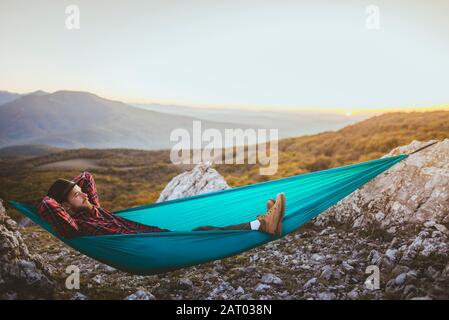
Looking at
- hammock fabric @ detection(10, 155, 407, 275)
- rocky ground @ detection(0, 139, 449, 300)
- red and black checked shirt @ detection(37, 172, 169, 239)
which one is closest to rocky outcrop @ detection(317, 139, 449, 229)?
rocky ground @ detection(0, 139, 449, 300)

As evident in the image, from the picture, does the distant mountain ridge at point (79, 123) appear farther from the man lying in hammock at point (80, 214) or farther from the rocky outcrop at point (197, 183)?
the man lying in hammock at point (80, 214)

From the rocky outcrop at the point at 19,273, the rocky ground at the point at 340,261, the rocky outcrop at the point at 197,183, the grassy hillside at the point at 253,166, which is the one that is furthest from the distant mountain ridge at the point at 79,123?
the rocky outcrop at the point at 19,273

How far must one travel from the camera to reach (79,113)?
17.0 meters

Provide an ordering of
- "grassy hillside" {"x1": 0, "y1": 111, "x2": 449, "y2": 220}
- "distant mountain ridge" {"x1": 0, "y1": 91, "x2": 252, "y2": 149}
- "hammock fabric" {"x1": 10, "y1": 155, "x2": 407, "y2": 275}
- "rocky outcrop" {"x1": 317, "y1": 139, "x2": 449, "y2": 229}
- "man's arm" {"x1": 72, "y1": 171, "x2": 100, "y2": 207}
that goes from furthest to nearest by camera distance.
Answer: "distant mountain ridge" {"x1": 0, "y1": 91, "x2": 252, "y2": 149} → "grassy hillside" {"x1": 0, "y1": 111, "x2": 449, "y2": 220} → "rocky outcrop" {"x1": 317, "y1": 139, "x2": 449, "y2": 229} → "man's arm" {"x1": 72, "y1": 171, "x2": 100, "y2": 207} → "hammock fabric" {"x1": 10, "y1": 155, "x2": 407, "y2": 275}

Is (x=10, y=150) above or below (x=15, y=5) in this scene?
below

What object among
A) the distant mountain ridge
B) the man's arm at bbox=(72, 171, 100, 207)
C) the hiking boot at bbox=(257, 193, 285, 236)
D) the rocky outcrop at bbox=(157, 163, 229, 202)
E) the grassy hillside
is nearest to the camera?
the hiking boot at bbox=(257, 193, 285, 236)

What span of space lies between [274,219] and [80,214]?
1360 millimetres

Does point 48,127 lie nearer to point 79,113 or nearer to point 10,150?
point 79,113

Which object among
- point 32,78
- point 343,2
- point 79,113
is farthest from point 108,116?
point 343,2

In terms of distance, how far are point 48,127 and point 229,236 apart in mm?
16111

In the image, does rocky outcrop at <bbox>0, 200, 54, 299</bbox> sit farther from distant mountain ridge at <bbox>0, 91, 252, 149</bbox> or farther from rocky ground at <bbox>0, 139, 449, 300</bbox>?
distant mountain ridge at <bbox>0, 91, 252, 149</bbox>

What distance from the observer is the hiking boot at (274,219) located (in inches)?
101

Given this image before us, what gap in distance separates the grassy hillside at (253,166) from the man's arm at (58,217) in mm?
4409

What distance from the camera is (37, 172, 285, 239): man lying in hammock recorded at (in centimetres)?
245
